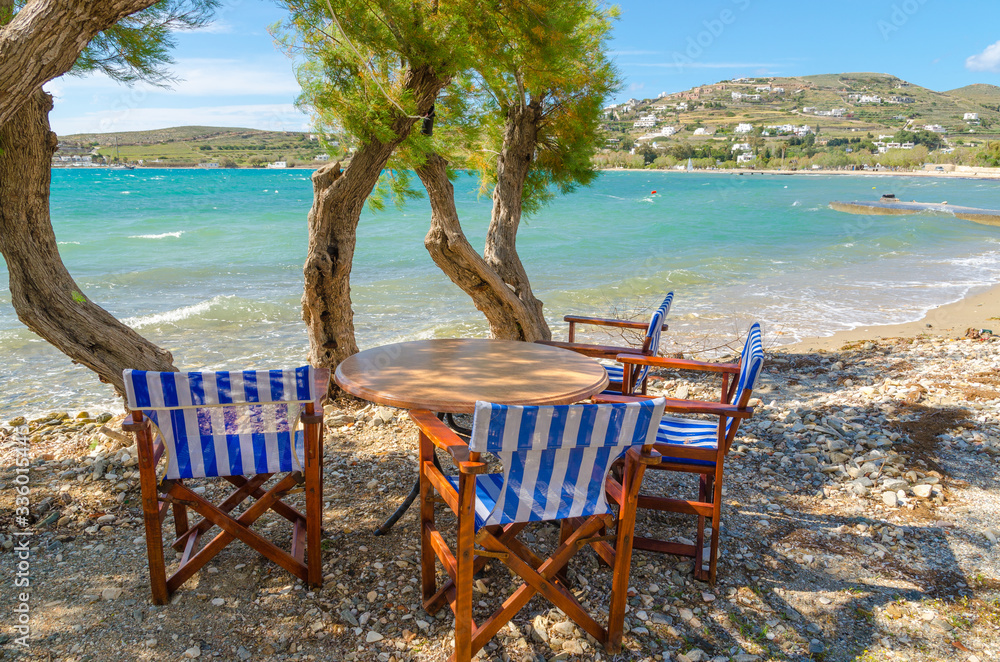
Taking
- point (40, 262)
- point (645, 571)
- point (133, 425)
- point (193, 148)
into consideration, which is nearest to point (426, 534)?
point (645, 571)

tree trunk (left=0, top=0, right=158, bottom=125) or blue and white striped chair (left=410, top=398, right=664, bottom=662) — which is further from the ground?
tree trunk (left=0, top=0, right=158, bottom=125)

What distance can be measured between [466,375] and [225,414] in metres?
1.03

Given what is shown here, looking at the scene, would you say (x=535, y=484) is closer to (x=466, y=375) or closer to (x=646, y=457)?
(x=646, y=457)

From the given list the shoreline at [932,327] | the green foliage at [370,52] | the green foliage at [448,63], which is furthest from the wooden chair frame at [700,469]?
the shoreline at [932,327]

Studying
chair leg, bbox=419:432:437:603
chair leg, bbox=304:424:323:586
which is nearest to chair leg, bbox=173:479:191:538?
chair leg, bbox=304:424:323:586

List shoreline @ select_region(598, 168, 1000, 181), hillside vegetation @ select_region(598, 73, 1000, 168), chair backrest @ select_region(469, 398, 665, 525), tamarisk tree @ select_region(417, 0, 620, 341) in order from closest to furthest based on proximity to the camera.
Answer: chair backrest @ select_region(469, 398, 665, 525) → tamarisk tree @ select_region(417, 0, 620, 341) → shoreline @ select_region(598, 168, 1000, 181) → hillside vegetation @ select_region(598, 73, 1000, 168)

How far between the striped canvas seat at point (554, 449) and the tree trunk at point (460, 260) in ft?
10.9

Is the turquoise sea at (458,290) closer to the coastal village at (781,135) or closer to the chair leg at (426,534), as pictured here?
the chair leg at (426,534)

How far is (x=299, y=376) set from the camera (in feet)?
7.50

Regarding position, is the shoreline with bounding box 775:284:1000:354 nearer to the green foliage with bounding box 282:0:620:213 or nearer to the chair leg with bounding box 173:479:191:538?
the green foliage with bounding box 282:0:620:213

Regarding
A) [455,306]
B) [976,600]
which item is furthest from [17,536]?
[455,306]

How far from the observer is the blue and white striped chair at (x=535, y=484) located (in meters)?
1.83

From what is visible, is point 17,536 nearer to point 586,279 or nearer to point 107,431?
point 107,431

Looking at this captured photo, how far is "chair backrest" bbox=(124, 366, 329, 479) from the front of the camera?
2.20m
